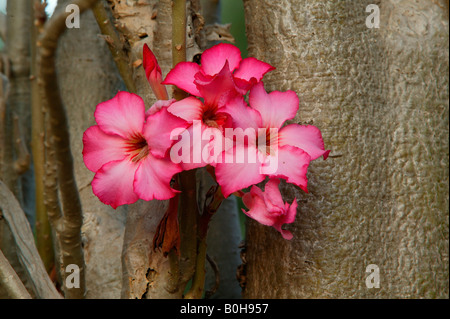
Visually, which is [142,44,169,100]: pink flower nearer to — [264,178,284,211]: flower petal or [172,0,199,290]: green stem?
[172,0,199,290]: green stem

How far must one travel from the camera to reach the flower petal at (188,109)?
49 cm

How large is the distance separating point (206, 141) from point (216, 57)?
10 cm

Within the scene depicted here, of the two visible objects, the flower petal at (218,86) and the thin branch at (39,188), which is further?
the thin branch at (39,188)

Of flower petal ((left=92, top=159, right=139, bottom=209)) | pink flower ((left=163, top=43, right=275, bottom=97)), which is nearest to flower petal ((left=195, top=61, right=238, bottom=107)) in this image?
pink flower ((left=163, top=43, right=275, bottom=97))

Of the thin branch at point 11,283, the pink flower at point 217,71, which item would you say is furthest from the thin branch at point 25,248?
the pink flower at point 217,71

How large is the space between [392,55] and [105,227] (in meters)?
0.53

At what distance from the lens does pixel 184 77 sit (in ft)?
1.69

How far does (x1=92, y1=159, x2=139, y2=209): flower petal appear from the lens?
491 millimetres

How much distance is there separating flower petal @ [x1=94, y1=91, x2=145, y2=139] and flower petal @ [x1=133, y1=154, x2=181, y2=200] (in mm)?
43

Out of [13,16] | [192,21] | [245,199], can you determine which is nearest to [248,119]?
[245,199]

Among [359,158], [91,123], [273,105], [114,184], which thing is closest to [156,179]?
[114,184]

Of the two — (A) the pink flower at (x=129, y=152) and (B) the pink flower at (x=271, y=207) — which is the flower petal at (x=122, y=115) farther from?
(B) the pink flower at (x=271, y=207)

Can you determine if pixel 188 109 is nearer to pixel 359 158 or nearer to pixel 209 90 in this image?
pixel 209 90

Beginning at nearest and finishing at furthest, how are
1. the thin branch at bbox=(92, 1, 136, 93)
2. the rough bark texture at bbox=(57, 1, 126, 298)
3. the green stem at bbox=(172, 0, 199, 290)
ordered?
the green stem at bbox=(172, 0, 199, 290)
the thin branch at bbox=(92, 1, 136, 93)
the rough bark texture at bbox=(57, 1, 126, 298)
